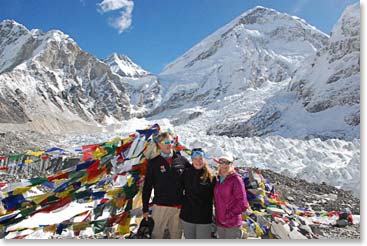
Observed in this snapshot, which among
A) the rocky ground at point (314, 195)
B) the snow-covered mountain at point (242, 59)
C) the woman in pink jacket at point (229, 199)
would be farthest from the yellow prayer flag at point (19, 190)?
the snow-covered mountain at point (242, 59)

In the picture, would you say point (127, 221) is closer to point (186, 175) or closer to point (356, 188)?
point (186, 175)

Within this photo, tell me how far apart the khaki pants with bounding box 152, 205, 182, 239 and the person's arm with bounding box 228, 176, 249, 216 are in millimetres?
570

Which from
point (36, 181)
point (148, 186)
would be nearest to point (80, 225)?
point (36, 181)

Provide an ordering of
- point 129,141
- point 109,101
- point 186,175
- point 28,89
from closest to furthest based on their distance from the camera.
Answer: point 186,175, point 129,141, point 28,89, point 109,101

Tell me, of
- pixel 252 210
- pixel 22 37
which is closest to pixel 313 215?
pixel 252 210

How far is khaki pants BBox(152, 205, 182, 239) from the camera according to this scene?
355cm

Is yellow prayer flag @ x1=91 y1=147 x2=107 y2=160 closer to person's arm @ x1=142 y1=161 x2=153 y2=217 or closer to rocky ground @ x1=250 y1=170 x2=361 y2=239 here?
person's arm @ x1=142 y1=161 x2=153 y2=217

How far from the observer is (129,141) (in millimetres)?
4246

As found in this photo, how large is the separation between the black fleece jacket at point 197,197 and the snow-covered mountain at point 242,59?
83.0m

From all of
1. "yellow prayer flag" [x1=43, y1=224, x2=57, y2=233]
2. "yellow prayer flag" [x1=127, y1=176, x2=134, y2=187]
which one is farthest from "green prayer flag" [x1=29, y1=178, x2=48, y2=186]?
"yellow prayer flag" [x1=127, y1=176, x2=134, y2=187]

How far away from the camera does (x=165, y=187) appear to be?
3.49m

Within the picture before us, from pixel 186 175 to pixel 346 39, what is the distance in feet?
158

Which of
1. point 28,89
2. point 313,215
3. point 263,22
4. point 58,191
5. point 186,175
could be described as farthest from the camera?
point 263,22

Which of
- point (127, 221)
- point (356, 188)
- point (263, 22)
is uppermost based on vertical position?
point (263, 22)
